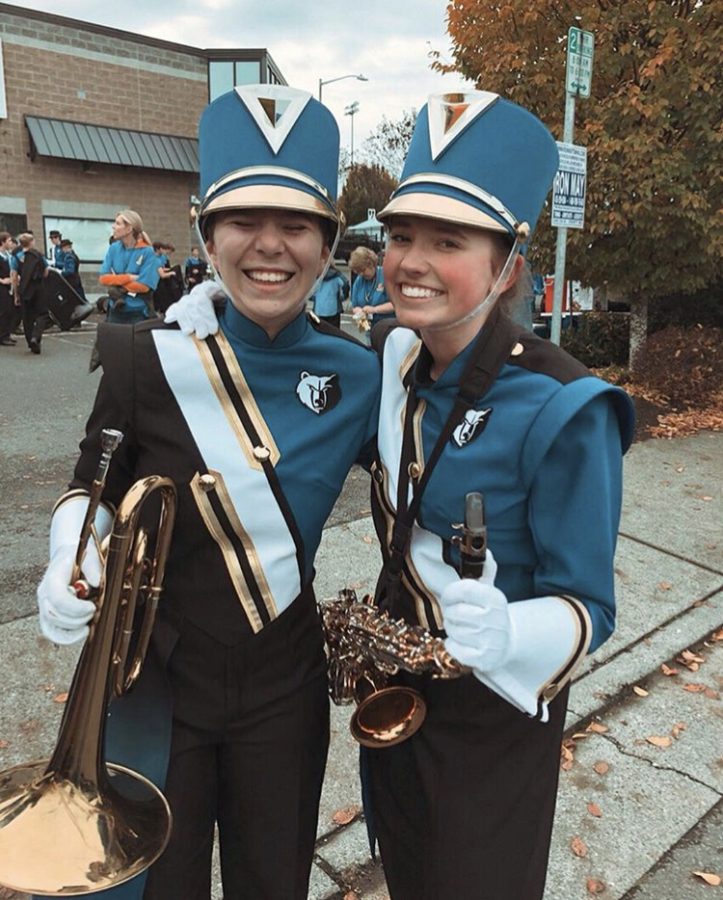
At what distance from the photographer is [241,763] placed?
166cm

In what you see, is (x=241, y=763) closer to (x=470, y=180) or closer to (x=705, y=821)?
(x=470, y=180)

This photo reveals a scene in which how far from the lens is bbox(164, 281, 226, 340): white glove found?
164cm

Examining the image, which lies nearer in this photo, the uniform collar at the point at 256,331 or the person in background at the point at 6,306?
the uniform collar at the point at 256,331

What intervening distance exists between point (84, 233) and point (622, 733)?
1974cm

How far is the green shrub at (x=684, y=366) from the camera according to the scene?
8.27 m

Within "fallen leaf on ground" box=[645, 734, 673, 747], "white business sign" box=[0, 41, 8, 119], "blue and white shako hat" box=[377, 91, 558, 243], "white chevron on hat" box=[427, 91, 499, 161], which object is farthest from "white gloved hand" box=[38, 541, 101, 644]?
"white business sign" box=[0, 41, 8, 119]

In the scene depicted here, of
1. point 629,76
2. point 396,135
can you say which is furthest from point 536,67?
point 396,135

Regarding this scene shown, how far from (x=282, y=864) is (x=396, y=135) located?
4005 centimetres

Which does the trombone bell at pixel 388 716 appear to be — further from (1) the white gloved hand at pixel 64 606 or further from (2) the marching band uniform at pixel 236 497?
(1) the white gloved hand at pixel 64 606

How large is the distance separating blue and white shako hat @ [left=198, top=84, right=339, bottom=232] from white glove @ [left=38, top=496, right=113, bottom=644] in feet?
2.26

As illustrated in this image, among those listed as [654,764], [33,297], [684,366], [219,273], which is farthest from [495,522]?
[33,297]

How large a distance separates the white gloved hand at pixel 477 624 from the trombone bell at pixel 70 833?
0.69 m

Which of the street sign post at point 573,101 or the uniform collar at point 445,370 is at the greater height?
the street sign post at point 573,101

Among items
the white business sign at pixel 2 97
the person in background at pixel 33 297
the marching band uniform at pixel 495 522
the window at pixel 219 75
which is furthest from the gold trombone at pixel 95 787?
the window at pixel 219 75
